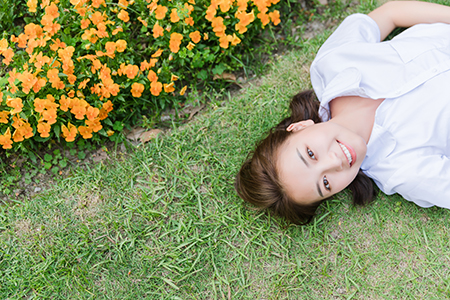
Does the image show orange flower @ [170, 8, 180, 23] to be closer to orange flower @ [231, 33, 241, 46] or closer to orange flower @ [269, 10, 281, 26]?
orange flower @ [231, 33, 241, 46]

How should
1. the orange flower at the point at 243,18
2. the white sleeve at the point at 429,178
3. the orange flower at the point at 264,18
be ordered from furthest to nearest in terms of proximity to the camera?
the orange flower at the point at 264,18 → the orange flower at the point at 243,18 → the white sleeve at the point at 429,178

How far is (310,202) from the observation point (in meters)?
2.28

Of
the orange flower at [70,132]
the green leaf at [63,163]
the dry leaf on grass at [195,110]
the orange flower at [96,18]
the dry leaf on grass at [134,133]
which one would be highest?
the orange flower at [96,18]

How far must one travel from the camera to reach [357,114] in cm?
243

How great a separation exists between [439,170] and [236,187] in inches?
55.0

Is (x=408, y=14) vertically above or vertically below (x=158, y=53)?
above

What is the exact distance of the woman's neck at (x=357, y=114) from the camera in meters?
Answer: 2.40

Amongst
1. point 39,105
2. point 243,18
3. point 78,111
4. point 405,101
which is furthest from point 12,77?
point 405,101

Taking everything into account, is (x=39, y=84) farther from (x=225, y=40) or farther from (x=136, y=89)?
(x=225, y=40)

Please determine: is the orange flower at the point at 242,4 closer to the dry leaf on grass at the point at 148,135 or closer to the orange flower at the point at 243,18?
the orange flower at the point at 243,18

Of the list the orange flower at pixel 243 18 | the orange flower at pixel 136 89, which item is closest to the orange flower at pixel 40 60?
the orange flower at pixel 136 89

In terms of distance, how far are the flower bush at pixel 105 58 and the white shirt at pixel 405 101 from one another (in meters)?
0.86

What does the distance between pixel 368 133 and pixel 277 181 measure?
0.76 metres

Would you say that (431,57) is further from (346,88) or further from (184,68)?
(184,68)
